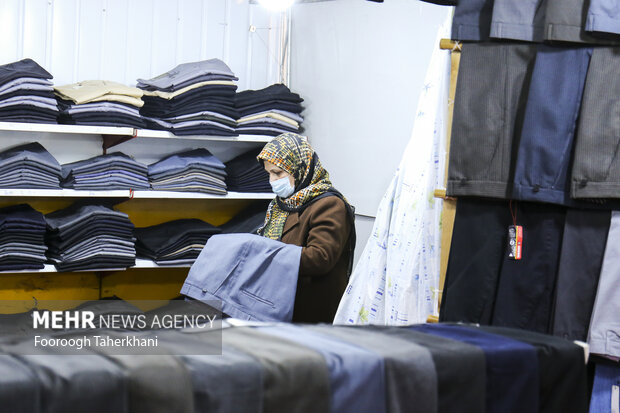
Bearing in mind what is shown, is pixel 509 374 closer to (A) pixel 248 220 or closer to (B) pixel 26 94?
(B) pixel 26 94

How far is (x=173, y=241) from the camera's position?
388cm

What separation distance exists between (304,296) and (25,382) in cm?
233

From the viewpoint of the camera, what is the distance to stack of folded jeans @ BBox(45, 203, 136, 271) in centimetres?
362

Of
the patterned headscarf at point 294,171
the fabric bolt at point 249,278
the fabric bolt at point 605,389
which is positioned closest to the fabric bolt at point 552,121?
the fabric bolt at point 605,389

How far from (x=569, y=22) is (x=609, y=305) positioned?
72cm

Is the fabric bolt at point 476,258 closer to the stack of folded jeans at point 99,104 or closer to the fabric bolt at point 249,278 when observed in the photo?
the fabric bolt at point 249,278

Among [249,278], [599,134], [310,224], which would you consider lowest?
[249,278]

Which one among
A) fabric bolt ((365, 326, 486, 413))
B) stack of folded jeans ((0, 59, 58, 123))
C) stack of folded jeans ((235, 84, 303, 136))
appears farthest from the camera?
stack of folded jeans ((235, 84, 303, 136))

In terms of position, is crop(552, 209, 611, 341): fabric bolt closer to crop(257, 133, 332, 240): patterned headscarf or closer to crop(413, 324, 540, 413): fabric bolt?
crop(413, 324, 540, 413): fabric bolt

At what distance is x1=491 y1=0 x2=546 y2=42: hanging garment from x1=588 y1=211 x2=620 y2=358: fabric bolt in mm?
516

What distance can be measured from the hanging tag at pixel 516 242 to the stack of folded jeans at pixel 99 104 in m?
2.32

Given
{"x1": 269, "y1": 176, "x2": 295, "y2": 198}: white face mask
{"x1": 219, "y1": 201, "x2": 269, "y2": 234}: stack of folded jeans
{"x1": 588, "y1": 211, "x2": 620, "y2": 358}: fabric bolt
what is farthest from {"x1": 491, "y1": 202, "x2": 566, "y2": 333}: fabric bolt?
{"x1": 219, "y1": 201, "x2": 269, "y2": 234}: stack of folded jeans

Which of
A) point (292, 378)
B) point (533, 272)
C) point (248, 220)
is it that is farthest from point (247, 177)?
point (292, 378)

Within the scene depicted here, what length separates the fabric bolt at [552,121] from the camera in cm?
186
